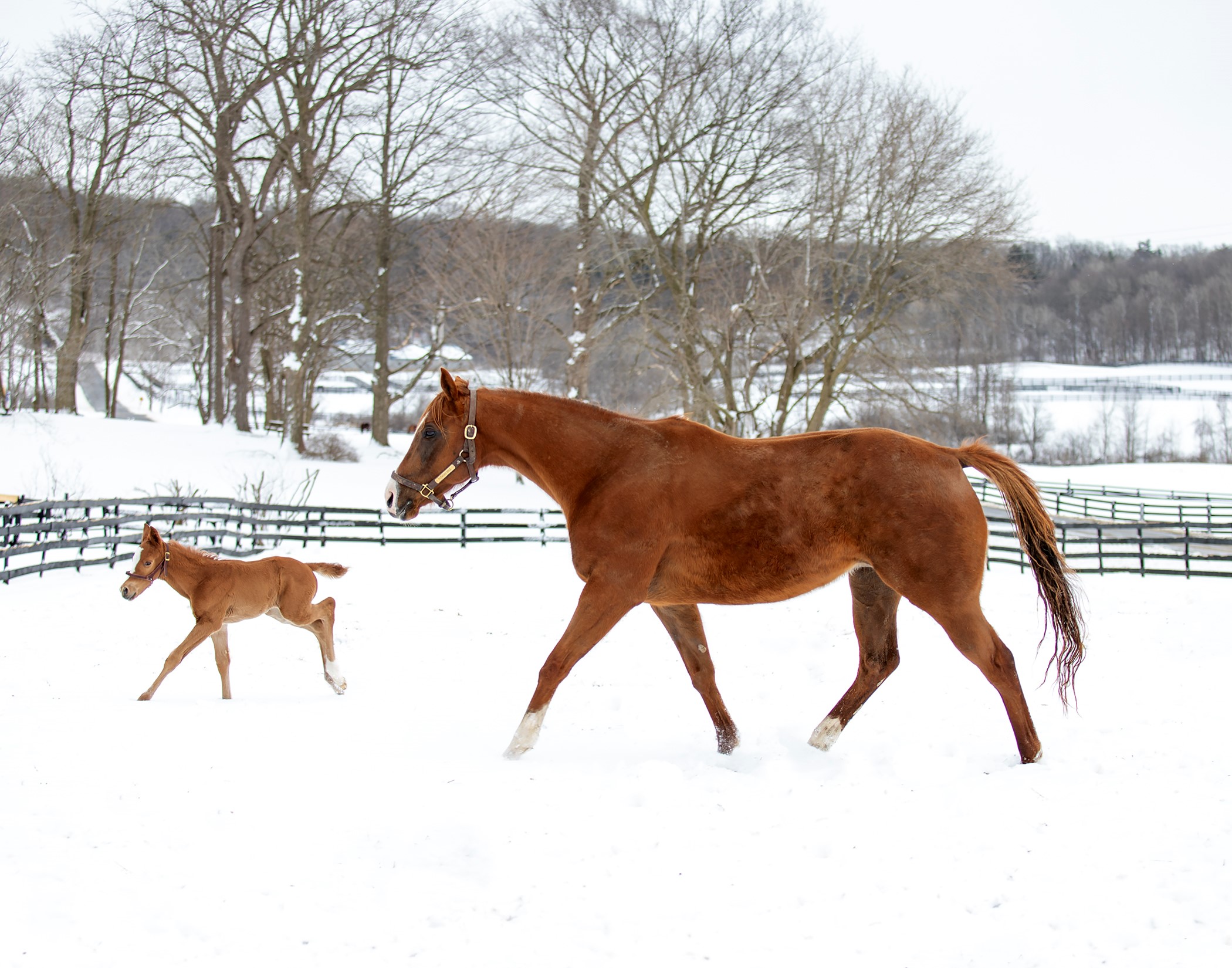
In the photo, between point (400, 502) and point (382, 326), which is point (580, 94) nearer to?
point (382, 326)

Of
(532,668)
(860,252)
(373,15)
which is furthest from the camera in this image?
(373,15)

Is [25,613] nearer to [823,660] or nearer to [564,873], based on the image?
[823,660]

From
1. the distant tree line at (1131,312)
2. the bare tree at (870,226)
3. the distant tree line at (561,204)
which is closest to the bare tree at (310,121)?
the distant tree line at (561,204)

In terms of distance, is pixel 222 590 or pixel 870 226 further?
pixel 870 226

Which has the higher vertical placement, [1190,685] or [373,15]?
[373,15]

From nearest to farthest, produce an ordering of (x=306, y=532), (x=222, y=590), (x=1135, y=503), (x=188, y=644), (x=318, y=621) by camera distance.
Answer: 1. (x=188, y=644)
2. (x=222, y=590)
3. (x=318, y=621)
4. (x=306, y=532)
5. (x=1135, y=503)

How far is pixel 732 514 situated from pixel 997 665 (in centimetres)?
159

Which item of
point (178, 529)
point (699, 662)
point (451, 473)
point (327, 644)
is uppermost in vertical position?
point (451, 473)

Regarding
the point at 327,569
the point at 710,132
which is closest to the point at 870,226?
Answer: the point at 710,132

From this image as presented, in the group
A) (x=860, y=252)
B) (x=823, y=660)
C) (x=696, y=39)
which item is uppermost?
(x=696, y=39)

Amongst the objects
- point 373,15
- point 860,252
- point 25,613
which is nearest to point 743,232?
point 860,252

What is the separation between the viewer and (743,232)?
922 inches

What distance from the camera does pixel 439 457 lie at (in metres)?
5.03

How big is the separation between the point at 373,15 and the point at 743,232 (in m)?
12.4
